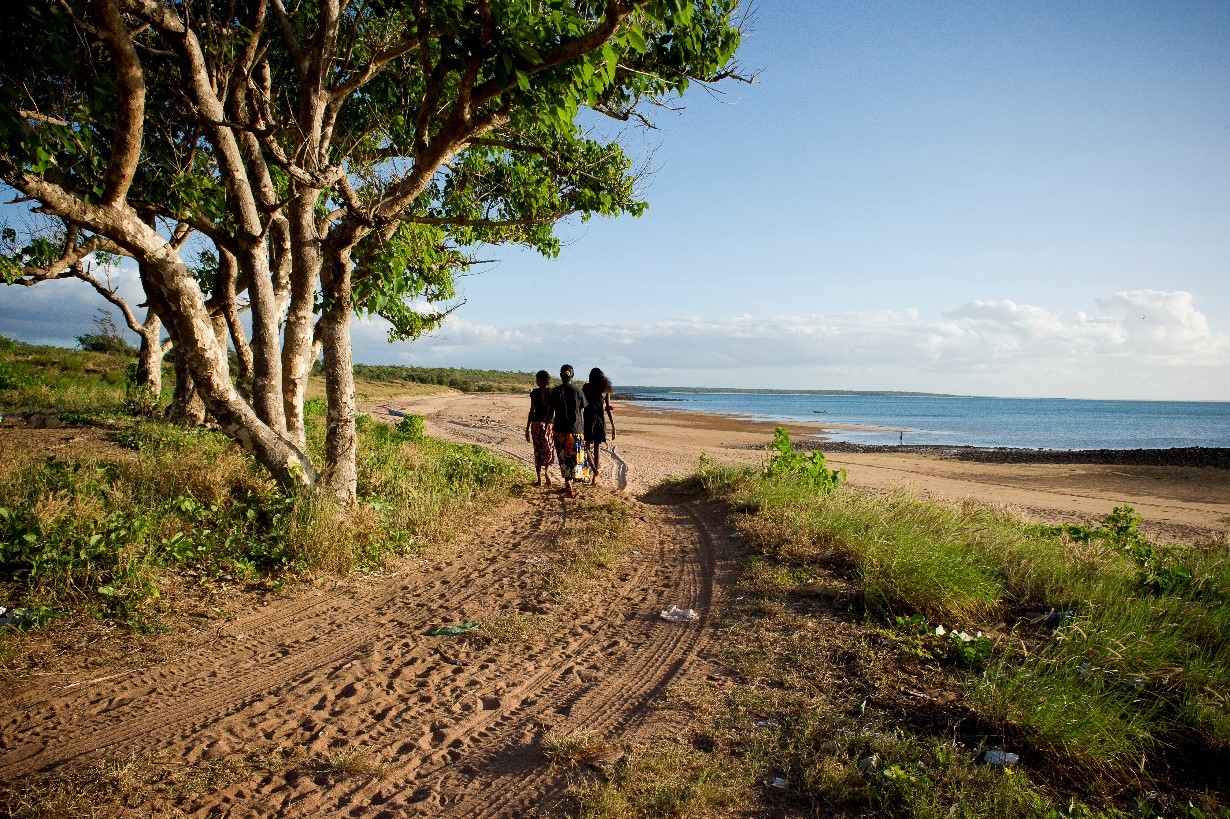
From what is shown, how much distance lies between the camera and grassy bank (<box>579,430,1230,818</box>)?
115 inches

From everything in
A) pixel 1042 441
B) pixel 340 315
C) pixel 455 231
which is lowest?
pixel 1042 441

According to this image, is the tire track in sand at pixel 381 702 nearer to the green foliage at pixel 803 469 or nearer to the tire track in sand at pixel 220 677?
the tire track in sand at pixel 220 677

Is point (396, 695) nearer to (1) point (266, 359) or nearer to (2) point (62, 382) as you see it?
(1) point (266, 359)

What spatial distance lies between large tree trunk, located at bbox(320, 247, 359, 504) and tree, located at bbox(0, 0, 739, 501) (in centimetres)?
2

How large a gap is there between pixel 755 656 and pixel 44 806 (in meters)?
3.84

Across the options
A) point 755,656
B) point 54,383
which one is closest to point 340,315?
point 755,656

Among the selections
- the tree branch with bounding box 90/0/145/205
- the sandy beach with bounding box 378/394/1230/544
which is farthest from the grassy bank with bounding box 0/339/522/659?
the sandy beach with bounding box 378/394/1230/544

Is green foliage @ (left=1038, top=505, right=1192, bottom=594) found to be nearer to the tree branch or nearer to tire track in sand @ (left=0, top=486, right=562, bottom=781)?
tire track in sand @ (left=0, top=486, right=562, bottom=781)

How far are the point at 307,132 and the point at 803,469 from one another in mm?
7747

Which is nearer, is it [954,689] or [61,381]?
[954,689]

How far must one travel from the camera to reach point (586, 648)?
4598 mm

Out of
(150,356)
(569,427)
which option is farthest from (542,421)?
(150,356)

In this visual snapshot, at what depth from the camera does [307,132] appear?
21.8 ft

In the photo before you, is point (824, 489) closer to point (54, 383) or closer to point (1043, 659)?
point (1043, 659)
